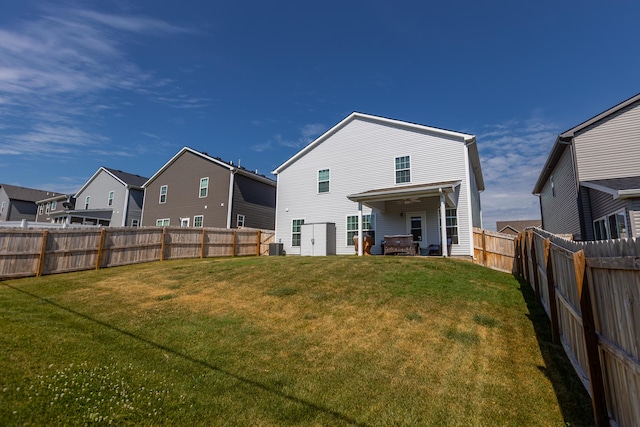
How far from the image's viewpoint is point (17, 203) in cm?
4056

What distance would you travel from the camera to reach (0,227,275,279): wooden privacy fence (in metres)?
10.7

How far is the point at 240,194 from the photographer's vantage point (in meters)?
23.3

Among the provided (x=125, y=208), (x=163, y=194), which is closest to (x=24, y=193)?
(x=125, y=208)

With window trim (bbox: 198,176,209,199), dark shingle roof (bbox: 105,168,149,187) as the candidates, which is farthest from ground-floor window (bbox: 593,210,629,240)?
dark shingle roof (bbox: 105,168,149,187)

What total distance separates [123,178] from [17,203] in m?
23.5

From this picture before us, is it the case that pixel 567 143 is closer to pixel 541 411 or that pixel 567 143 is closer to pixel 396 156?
pixel 396 156

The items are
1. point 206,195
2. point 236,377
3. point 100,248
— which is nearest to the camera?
point 236,377

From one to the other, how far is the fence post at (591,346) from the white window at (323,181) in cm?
1536

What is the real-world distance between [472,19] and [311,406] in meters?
16.5

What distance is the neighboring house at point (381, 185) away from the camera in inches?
553

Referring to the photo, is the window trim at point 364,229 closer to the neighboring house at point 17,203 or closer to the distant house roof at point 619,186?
the distant house roof at point 619,186

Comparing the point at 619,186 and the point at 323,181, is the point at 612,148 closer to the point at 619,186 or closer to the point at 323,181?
the point at 619,186

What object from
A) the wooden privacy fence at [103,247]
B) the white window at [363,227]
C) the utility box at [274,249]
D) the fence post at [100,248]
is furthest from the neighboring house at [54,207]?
the white window at [363,227]

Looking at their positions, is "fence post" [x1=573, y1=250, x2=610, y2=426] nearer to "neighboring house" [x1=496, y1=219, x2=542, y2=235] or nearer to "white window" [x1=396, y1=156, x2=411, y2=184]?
"white window" [x1=396, y1=156, x2=411, y2=184]
